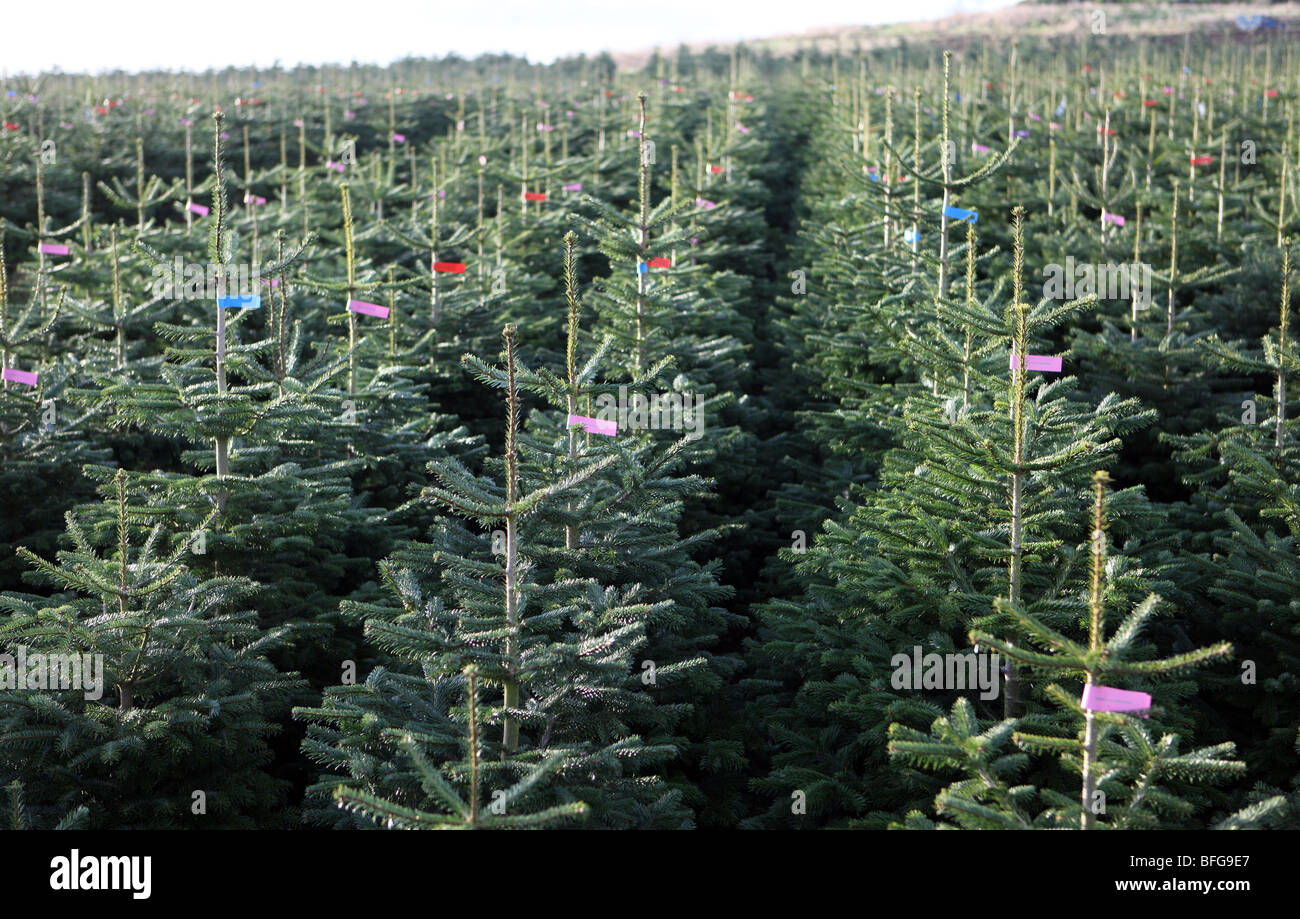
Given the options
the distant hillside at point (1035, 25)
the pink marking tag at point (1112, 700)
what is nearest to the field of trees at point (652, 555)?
the pink marking tag at point (1112, 700)

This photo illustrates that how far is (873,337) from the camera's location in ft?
31.3

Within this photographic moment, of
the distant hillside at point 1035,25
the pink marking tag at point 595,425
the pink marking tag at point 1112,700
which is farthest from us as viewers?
the distant hillside at point 1035,25

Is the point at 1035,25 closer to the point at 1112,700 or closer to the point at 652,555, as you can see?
the point at 652,555

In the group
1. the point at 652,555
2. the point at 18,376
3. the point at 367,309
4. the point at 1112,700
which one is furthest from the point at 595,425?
the point at 18,376

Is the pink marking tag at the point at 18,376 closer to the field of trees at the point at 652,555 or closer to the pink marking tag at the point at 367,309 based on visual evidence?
the field of trees at the point at 652,555

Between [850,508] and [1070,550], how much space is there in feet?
6.62

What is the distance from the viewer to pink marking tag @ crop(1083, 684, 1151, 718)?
138 inches

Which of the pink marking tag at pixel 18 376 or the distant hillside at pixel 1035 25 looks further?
the distant hillside at pixel 1035 25

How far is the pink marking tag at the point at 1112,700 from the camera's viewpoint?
351cm

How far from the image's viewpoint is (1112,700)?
3.55 metres

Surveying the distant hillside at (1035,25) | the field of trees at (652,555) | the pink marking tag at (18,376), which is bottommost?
the field of trees at (652,555)

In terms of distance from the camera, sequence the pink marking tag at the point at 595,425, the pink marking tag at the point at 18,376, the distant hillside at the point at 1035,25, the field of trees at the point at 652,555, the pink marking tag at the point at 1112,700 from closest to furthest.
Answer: the pink marking tag at the point at 1112,700
the field of trees at the point at 652,555
the pink marking tag at the point at 595,425
the pink marking tag at the point at 18,376
the distant hillside at the point at 1035,25

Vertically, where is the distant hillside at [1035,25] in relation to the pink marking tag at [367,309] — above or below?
above
